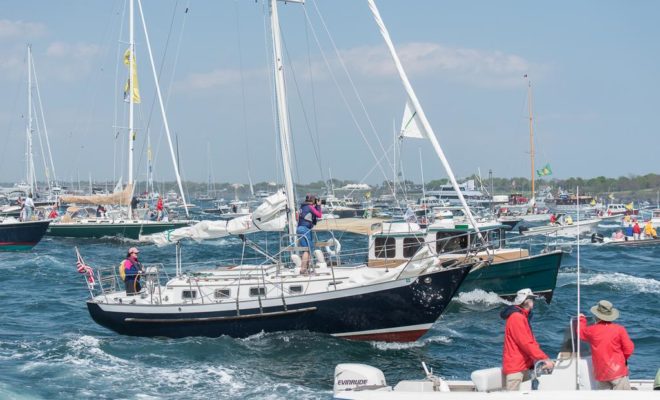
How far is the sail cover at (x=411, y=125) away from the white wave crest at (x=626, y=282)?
13.8 m

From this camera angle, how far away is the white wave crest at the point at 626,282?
3029 cm

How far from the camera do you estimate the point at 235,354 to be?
59.4 ft

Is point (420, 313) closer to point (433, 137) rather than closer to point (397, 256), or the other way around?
point (433, 137)

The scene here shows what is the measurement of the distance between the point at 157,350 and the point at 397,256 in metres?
9.88

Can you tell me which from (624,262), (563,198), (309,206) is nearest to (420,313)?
(309,206)

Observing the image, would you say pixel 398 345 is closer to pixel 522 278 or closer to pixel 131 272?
pixel 131 272

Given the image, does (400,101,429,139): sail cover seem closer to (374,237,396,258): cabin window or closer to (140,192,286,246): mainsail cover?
(140,192,286,246): mainsail cover

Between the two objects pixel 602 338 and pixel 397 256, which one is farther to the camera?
pixel 397 256

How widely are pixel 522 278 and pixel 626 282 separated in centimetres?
785

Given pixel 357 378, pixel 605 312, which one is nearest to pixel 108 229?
pixel 357 378

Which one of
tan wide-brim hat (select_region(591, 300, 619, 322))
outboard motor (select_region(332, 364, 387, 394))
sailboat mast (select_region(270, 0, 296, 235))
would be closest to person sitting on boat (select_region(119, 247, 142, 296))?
sailboat mast (select_region(270, 0, 296, 235))

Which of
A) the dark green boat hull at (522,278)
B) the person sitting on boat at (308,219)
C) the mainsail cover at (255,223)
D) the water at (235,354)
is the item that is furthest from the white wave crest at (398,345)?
the dark green boat hull at (522,278)

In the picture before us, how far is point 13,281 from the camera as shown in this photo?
33.9m

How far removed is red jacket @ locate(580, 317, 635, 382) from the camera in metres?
10.2
